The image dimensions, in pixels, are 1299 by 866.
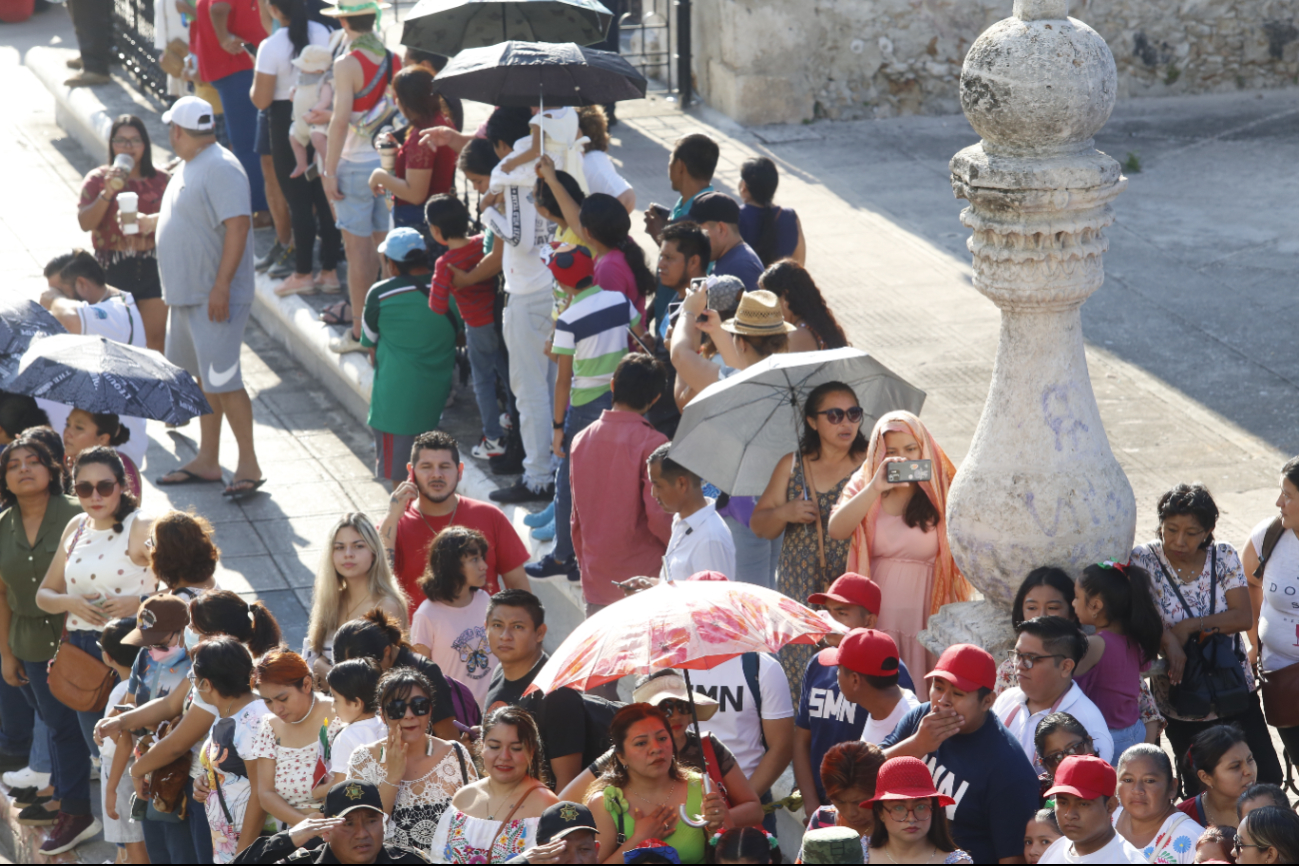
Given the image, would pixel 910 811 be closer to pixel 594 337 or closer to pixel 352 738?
pixel 352 738

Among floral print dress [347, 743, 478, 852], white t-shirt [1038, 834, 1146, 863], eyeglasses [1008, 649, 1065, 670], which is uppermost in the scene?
eyeglasses [1008, 649, 1065, 670]

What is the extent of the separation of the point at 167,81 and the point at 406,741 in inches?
481

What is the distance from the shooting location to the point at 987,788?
4.55 m

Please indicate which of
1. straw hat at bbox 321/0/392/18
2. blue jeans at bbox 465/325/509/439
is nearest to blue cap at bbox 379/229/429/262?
blue jeans at bbox 465/325/509/439

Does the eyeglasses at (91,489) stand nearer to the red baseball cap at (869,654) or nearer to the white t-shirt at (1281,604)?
the red baseball cap at (869,654)

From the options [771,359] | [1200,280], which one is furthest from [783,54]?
[771,359]

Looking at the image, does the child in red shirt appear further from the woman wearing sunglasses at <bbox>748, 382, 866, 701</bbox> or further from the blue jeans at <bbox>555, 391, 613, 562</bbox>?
the woman wearing sunglasses at <bbox>748, 382, 866, 701</bbox>

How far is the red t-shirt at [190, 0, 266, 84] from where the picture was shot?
1245 cm

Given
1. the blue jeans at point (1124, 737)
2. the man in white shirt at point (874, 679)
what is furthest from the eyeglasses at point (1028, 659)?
the blue jeans at point (1124, 737)

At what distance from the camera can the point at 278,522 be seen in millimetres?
9914

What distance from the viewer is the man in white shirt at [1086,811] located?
13.8 feet

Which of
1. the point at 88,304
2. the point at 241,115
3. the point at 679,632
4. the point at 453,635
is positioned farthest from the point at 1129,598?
the point at 241,115

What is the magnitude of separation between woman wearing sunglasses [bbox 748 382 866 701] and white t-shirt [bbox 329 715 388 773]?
4.73ft

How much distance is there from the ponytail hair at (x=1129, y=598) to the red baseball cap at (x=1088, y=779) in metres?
0.83
